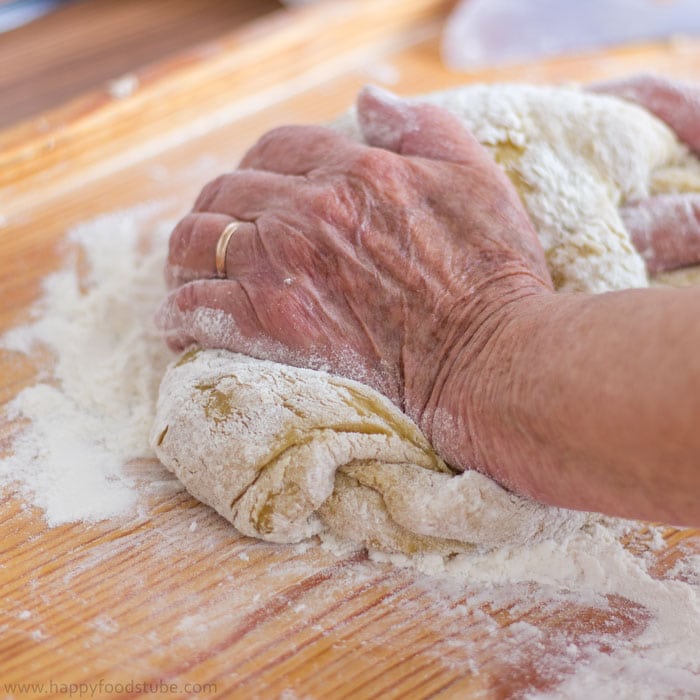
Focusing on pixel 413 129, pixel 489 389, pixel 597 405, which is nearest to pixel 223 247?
pixel 413 129

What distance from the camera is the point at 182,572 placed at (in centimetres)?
121

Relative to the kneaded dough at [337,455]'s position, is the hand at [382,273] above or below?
above

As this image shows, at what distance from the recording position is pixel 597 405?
946 millimetres

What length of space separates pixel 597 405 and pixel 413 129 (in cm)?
64

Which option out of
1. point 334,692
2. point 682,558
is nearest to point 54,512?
point 334,692

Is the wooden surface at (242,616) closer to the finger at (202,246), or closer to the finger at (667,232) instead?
the finger at (202,246)

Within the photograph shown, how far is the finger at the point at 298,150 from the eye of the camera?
1393 mm

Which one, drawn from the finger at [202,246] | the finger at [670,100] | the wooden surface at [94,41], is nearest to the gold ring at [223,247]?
the finger at [202,246]

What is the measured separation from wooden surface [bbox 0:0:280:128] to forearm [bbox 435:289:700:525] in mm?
2159

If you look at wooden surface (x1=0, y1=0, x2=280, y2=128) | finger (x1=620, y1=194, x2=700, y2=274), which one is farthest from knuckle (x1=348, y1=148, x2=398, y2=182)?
wooden surface (x1=0, y1=0, x2=280, y2=128)

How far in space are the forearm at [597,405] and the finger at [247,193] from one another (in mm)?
435

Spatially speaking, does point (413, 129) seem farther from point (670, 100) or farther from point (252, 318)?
point (670, 100)

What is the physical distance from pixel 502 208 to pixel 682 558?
586 mm

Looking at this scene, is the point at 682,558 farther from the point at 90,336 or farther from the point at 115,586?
the point at 90,336
